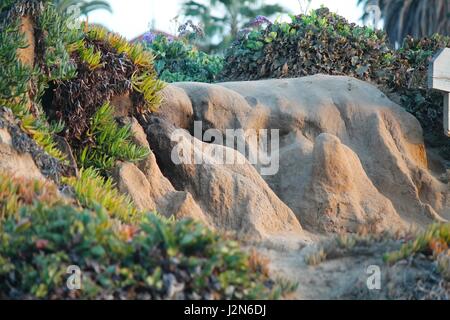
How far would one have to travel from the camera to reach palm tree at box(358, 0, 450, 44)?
3006 cm

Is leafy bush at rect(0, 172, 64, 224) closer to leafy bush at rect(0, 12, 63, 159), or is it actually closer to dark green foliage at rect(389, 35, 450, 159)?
leafy bush at rect(0, 12, 63, 159)

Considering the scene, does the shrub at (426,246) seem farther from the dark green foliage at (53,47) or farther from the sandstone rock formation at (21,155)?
the dark green foliage at (53,47)

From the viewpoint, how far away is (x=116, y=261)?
6.95 meters

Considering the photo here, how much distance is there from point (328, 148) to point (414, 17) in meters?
20.6

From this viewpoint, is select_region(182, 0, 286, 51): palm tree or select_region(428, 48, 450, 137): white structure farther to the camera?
select_region(182, 0, 286, 51): palm tree

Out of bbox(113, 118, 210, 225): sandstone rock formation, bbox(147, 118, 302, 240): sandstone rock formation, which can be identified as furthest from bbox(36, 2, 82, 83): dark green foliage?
bbox(147, 118, 302, 240): sandstone rock formation

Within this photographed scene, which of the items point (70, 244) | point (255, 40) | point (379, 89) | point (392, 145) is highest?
point (255, 40)

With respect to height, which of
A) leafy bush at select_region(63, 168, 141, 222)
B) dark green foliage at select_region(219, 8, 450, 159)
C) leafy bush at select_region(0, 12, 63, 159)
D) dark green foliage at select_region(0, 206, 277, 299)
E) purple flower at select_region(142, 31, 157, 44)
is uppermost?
purple flower at select_region(142, 31, 157, 44)

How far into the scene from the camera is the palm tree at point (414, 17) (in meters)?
30.1

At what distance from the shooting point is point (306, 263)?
813cm

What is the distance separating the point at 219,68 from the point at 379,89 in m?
3.95

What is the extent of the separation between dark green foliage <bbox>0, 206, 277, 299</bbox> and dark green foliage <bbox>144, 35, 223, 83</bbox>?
9.64 metres
